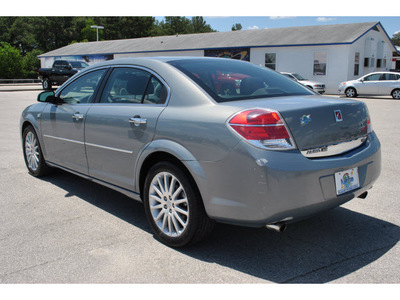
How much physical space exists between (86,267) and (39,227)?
3.60 feet

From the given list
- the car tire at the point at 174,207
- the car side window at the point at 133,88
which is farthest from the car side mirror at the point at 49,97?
the car tire at the point at 174,207

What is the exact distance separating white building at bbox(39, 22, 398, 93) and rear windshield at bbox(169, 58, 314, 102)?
1037 inches

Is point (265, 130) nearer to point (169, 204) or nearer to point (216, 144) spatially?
point (216, 144)

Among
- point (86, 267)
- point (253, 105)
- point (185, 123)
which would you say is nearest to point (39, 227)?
point (86, 267)

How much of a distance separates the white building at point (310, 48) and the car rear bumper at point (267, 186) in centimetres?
2749

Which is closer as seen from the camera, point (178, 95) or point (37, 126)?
point (178, 95)

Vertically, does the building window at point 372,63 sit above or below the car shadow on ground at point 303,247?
above

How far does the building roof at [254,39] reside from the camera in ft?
96.8

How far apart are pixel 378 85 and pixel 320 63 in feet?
24.3

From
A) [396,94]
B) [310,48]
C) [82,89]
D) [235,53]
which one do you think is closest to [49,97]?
[82,89]

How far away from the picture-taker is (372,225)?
3.89 m

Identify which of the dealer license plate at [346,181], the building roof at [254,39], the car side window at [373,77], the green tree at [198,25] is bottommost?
the dealer license plate at [346,181]

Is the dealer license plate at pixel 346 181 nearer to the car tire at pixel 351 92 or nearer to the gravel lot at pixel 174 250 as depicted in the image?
the gravel lot at pixel 174 250

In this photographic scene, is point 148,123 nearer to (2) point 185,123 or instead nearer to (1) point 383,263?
(2) point 185,123
